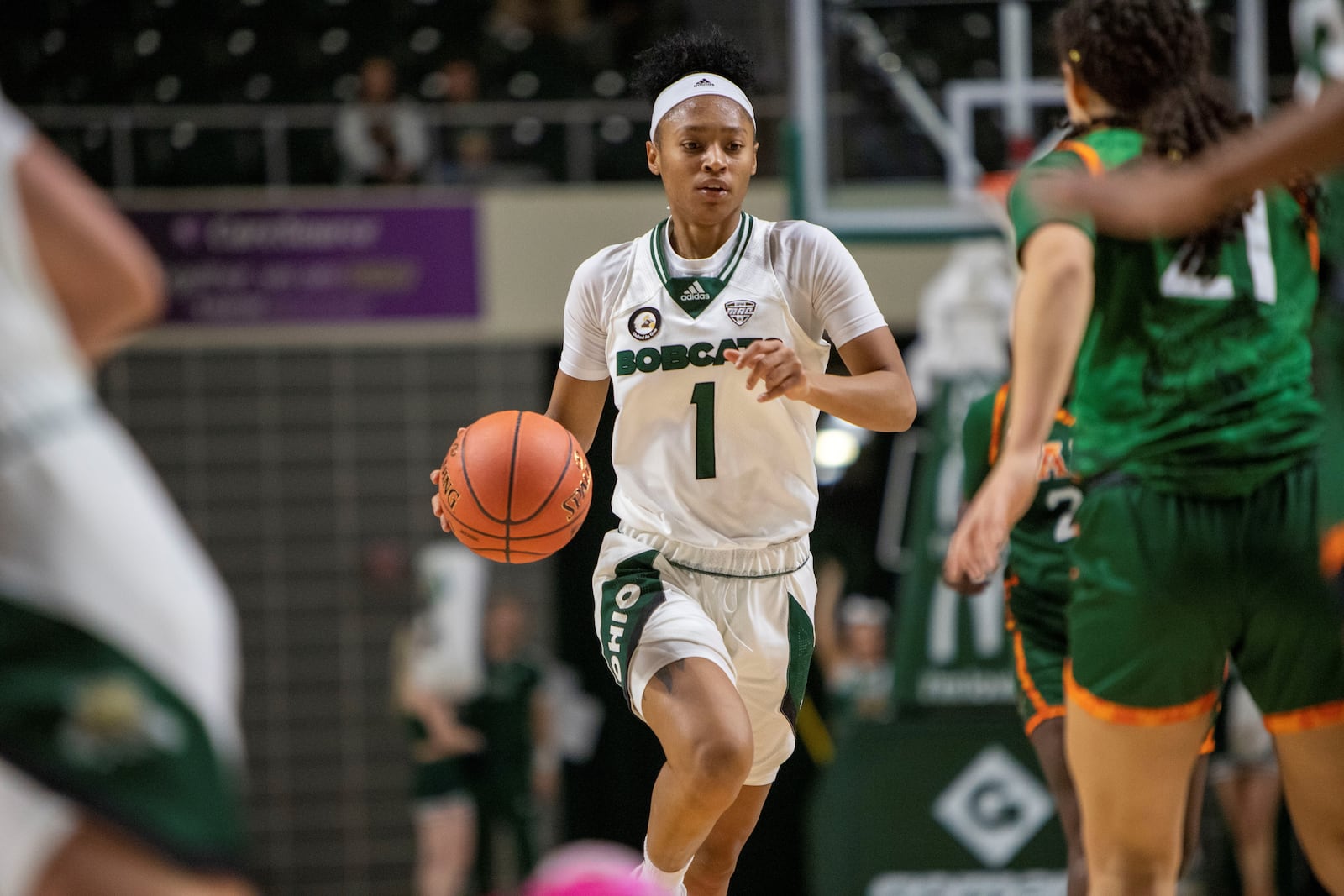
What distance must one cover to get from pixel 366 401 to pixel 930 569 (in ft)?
20.1

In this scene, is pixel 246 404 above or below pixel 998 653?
above

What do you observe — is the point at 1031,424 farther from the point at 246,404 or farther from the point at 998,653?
the point at 246,404

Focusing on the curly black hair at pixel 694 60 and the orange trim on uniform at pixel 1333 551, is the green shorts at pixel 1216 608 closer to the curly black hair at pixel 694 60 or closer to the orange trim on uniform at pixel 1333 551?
the orange trim on uniform at pixel 1333 551

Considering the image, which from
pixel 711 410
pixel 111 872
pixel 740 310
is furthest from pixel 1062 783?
pixel 111 872

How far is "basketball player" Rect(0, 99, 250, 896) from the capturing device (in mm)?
1804

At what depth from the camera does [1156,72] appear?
11.0 feet

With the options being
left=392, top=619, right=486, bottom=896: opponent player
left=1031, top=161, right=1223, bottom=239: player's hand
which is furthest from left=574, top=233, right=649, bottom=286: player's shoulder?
left=392, top=619, right=486, bottom=896: opponent player

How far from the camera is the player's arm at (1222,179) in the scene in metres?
2.38

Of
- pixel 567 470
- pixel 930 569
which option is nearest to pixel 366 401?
pixel 930 569

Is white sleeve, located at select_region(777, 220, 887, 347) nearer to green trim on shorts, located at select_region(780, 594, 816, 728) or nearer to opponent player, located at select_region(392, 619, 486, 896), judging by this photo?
green trim on shorts, located at select_region(780, 594, 816, 728)

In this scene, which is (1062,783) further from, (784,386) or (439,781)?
(439,781)

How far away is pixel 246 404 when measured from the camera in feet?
42.5

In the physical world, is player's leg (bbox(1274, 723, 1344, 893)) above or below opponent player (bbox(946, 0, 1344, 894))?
below

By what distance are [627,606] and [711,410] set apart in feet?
1.72
